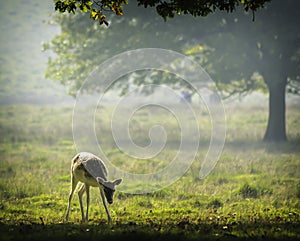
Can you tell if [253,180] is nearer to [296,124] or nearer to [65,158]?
[65,158]

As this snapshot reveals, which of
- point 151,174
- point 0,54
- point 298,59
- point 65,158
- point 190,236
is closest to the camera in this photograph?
point 190,236

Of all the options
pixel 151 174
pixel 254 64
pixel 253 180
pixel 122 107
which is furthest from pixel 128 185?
pixel 122 107

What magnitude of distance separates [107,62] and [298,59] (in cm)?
989

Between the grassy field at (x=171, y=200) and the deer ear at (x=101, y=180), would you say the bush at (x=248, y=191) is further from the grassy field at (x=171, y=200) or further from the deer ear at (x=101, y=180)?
the deer ear at (x=101, y=180)

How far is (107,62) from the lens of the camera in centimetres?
2392

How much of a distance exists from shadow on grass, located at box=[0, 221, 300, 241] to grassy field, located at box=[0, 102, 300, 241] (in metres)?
0.02

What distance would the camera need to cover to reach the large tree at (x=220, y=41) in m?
22.8

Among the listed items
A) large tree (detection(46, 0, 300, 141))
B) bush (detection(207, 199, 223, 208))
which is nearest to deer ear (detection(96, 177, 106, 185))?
bush (detection(207, 199, 223, 208))

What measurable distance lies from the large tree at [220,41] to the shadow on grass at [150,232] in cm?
1532

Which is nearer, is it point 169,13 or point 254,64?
point 169,13

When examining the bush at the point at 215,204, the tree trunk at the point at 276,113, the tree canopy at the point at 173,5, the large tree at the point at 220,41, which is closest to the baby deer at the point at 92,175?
the tree canopy at the point at 173,5

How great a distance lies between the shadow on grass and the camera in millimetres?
7984

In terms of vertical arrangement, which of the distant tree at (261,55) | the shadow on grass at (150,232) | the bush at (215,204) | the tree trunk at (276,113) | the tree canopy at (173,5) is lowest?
the bush at (215,204)

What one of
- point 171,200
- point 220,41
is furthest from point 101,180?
point 220,41
